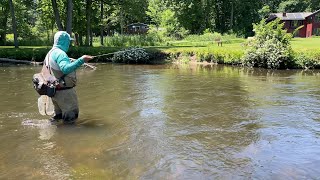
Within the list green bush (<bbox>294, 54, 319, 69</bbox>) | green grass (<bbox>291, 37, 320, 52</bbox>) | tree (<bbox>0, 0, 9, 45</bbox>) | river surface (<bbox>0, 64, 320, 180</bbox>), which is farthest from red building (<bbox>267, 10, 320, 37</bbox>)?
river surface (<bbox>0, 64, 320, 180</bbox>)

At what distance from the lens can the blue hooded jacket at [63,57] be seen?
8.16 m

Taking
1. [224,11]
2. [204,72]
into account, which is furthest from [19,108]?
[224,11]

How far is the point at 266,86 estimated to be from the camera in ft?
55.1

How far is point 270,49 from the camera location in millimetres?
24156

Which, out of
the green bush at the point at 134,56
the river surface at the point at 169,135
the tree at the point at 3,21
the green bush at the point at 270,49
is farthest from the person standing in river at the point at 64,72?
the tree at the point at 3,21

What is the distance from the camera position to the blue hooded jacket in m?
8.16

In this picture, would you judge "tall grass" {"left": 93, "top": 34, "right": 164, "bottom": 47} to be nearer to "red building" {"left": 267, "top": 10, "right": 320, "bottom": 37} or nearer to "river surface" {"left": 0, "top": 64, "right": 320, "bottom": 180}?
"river surface" {"left": 0, "top": 64, "right": 320, "bottom": 180}

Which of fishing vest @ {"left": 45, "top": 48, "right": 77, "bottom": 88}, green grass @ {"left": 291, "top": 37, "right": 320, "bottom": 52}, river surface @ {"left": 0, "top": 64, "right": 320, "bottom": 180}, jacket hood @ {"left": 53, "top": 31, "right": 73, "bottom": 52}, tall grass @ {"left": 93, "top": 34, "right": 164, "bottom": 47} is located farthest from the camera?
tall grass @ {"left": 93, "top": 34, "right": 164, "bottom": 47}

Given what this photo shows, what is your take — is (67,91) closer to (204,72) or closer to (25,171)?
(25,171)

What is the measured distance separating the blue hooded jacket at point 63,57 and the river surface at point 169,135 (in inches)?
59.6

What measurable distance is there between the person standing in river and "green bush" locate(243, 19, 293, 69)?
17.5 metres

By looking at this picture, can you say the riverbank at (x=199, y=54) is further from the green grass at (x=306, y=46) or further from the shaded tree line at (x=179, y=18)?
the shaded tree line at (x=179, y=18)

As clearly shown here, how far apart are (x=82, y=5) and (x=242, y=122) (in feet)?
108

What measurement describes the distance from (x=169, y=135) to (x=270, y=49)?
1706cm
